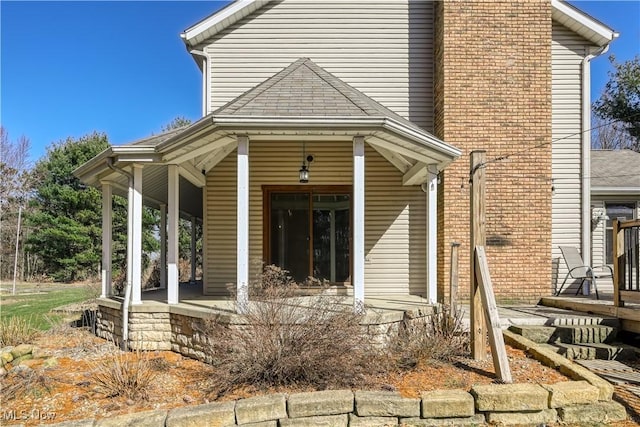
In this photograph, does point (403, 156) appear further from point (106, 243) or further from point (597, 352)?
point (106, 243)

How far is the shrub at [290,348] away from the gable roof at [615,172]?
29.7ft

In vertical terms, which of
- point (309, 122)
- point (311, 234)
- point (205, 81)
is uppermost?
point (205, 81)

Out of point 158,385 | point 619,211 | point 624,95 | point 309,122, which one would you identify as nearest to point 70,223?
point 158,385

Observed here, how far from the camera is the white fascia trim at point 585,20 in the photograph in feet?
27.4

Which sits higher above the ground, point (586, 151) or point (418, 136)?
point (586, 151)

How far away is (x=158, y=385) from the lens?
4.46 metres

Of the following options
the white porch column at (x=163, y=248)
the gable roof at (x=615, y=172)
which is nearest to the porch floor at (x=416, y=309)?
the white porch column at (x=163, y=248)

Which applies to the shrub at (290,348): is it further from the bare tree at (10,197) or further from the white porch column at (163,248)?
the bare tree at (10,197)

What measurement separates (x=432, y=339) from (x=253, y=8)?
7627mm

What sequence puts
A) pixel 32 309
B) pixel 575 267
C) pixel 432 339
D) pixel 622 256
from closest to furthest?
pixel 432 339 < pixel 622 256 < pixel 575 267 < pixel 32 309

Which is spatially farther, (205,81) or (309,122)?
(205,81)

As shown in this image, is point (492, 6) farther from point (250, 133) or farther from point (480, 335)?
point (480, 335)

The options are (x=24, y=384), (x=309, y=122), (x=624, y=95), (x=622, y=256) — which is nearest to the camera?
(x=24, y=384)

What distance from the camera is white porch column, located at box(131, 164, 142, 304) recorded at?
6.23 metres
